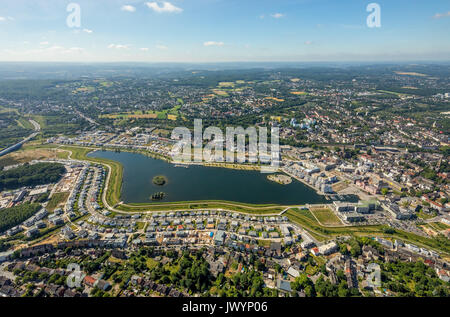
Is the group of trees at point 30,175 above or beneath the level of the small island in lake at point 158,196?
above

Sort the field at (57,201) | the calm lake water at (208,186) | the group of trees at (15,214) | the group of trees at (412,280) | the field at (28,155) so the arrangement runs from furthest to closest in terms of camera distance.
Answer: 1. the field at (28,155)
2. the calm lake water at (208,186)
3. the field at (57,201)
4. the group of trees at (15,214)
5. the group of trees at (412,280)

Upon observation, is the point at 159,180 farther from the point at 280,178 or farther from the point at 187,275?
the point at 187,275

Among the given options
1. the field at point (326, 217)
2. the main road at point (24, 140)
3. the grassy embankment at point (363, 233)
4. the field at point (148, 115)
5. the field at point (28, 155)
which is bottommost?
the grassy embankment at point (363, 233)

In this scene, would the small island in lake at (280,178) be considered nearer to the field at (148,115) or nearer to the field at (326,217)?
the field at (326,217)

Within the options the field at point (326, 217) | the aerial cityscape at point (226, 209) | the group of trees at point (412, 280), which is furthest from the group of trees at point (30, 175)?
the group of trees at point (412, 280)

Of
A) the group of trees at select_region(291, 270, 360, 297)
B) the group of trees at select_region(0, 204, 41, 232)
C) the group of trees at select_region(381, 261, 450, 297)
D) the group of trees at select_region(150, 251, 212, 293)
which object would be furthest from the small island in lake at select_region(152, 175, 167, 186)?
the group of trees at select_region(381, 261, 450, 297)

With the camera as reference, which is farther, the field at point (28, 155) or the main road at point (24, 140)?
the main road at point (24, 140)
